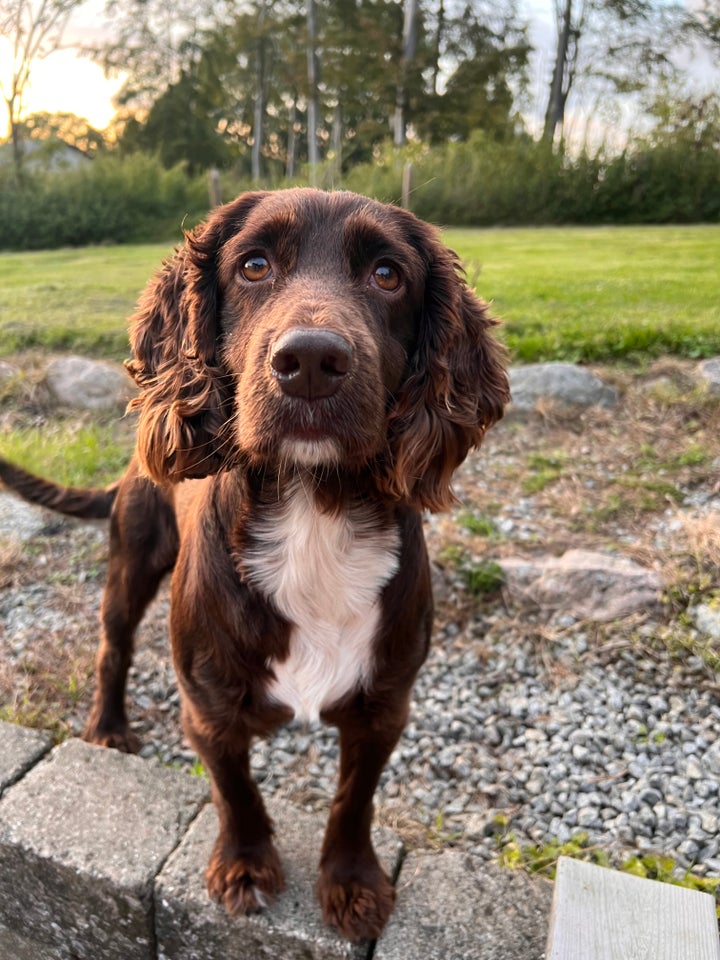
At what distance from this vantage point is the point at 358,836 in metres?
2.06

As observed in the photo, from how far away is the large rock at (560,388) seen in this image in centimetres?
495

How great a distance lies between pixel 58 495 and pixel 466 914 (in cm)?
197

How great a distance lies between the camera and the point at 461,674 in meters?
3.01

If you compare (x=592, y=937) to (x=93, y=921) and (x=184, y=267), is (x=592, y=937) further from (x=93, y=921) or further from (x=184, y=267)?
(x=184, y=267)

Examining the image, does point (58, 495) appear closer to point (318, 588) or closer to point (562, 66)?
point (318, 588)

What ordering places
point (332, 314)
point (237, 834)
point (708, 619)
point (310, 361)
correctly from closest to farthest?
point (310, 361) < point (332, 314) < point (237, 834) < point (708, 619)

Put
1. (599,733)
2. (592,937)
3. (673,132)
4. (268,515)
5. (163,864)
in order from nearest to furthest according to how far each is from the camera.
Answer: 1. (592,937)
2. (268,515)
3. (163,864)
4. (599,733)
5. (673,132)

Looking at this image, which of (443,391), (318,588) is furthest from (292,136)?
(318,588)

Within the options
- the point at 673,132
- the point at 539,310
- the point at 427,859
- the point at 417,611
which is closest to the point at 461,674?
the point at 427,859

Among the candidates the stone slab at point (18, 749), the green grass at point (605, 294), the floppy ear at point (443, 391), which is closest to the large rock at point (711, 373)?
the green grass at point (605, 294)

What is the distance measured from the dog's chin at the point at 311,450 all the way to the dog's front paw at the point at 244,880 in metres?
1.09

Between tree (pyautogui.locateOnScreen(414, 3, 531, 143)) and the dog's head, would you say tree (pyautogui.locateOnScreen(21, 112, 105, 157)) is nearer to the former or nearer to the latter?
tree (pyautogui.locateOnScreen(414, 3, 531, 143))

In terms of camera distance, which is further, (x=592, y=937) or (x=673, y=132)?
(x=673, y=132)

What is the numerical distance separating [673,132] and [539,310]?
12857 millimetres
